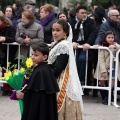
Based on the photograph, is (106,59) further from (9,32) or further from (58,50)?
(58,50)

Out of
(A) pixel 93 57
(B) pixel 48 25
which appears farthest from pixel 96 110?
(B) pixel 48 25

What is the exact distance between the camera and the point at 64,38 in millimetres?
5902

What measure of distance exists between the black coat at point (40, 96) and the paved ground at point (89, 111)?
2238 millimetres

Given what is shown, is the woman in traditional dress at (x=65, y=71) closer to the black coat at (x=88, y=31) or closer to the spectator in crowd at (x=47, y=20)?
the black coat at (x=88, y=31)

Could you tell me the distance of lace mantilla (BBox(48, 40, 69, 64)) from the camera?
19.0ft

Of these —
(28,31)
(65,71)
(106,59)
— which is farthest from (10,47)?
(65,71)

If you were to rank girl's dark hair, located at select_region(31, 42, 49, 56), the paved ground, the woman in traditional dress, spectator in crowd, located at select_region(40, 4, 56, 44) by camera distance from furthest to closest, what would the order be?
1. spectator in crowd, located at select_region(40, 4, 56, 44)
2. the paved ground
3. the woman in traditional dress
4. girl's dark hair, located at select_region(31, 42, 49, 56)

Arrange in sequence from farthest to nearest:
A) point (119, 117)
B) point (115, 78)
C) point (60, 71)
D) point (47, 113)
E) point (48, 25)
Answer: point (48, 25) → point (115, 78) → point (119, 117) → point (60, 71) → point (47, 113)

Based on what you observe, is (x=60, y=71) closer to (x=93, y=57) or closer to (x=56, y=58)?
(x=56, y=58)

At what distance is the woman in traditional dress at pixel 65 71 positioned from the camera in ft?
19.0

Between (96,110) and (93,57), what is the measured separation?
1.18 metres

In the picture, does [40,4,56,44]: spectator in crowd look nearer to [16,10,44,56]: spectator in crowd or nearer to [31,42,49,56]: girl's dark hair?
[16,10,44,56]: spectator in crowd

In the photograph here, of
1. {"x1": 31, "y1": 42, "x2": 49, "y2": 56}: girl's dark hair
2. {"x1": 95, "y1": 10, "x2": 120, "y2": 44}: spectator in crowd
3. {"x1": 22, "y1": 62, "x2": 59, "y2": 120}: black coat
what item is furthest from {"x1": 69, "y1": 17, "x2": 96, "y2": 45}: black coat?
{"x1": 22, "y1": 62, "x2": 59, "y2": 120}: black coat

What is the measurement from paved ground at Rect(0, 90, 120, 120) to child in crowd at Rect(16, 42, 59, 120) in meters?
2.23
